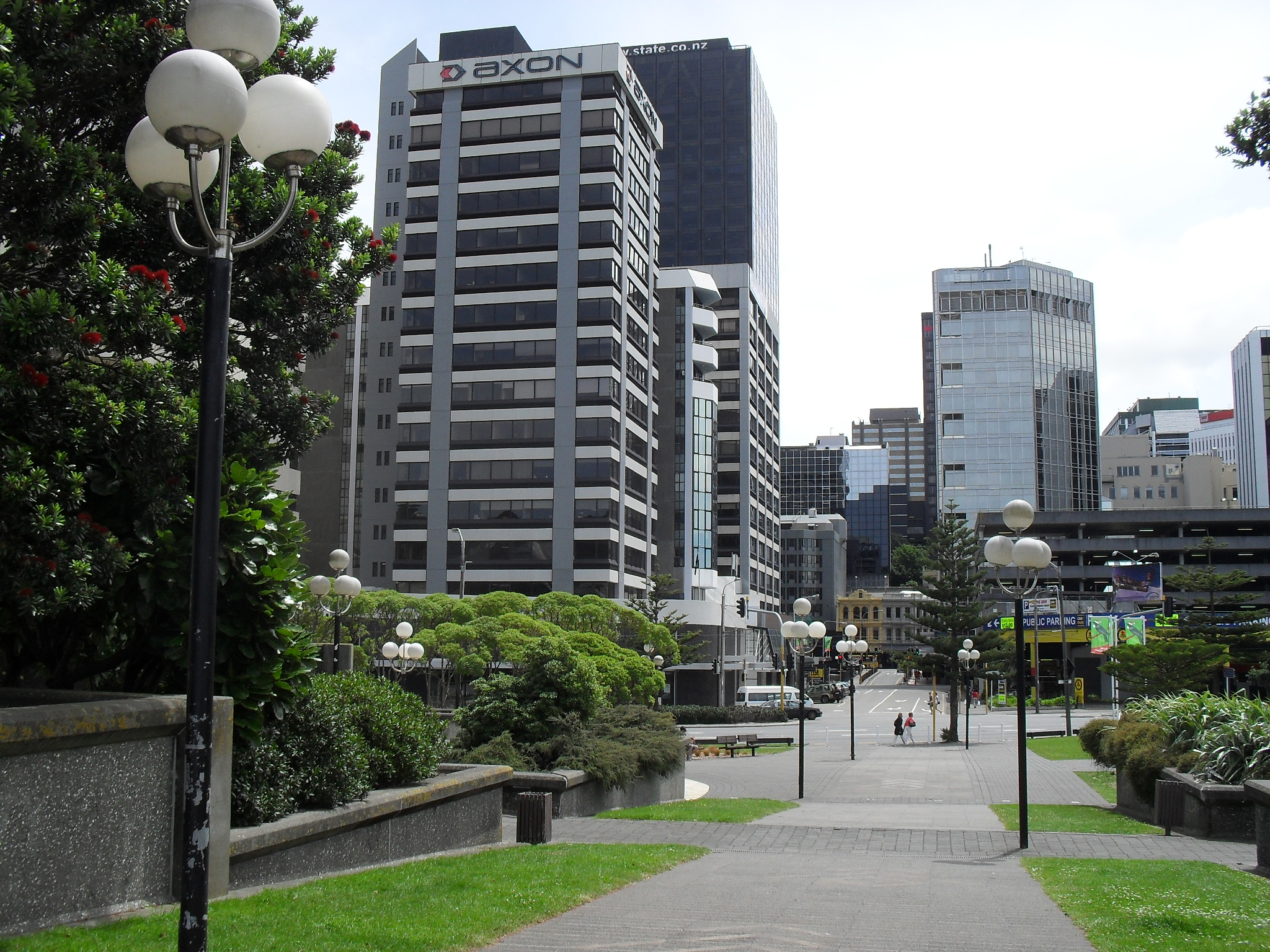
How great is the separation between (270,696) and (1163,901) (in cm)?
735

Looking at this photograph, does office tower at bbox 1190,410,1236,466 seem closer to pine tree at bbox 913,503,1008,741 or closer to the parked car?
the parked car

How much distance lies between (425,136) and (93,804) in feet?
261

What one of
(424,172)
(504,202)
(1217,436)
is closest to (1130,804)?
(504,202)

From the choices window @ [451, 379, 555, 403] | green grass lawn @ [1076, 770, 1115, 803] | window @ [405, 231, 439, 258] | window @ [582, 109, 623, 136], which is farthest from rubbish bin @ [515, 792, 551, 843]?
window @ [582, 109, 623, 136]

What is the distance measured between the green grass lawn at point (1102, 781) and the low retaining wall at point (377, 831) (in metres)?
14.8

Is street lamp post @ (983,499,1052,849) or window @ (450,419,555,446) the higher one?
window @ (450,419,555,446)

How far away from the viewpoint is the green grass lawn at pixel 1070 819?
55.9 feet

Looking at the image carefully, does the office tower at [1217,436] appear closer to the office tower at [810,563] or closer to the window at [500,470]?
the office tower at [810,563]

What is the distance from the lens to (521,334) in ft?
256

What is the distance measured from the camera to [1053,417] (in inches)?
5802

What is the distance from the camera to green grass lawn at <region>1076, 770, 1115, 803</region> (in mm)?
23641

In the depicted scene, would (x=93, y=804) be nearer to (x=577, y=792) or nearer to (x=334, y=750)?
(x=334, y=750)

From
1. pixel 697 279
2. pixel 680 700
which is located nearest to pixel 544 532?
pixel 680 700

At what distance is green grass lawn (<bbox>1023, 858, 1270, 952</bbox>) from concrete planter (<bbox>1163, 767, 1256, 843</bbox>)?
10.6ft
